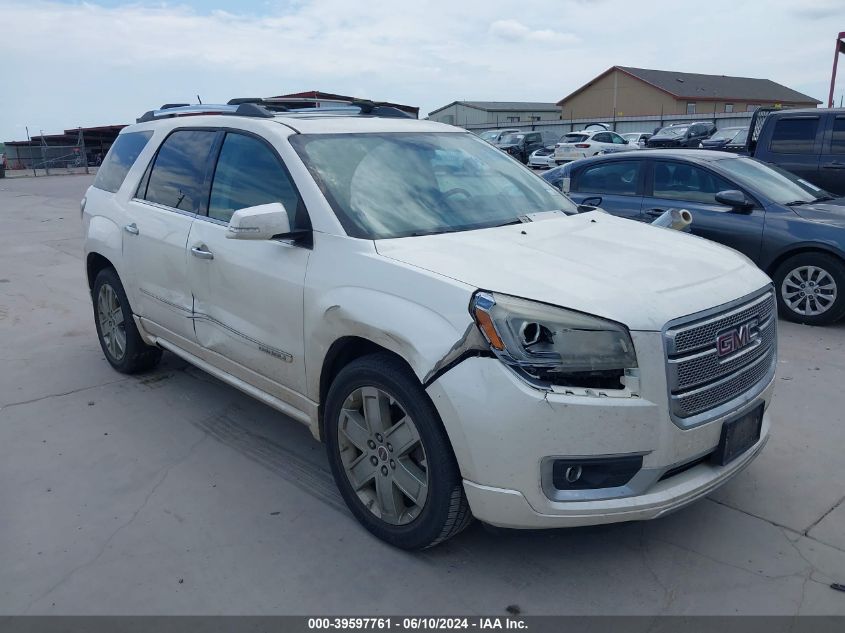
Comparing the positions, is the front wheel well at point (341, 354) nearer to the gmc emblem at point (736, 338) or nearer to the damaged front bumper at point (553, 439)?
the damaged front bumper at point (553, 439)

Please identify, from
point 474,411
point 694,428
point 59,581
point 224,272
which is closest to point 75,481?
point 59,581

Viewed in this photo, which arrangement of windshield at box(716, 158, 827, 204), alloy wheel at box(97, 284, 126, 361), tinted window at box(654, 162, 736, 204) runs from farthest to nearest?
tinted window at box(654, 162, 736, 204) → windshield at box(716, 158, 827, 204) → alloy wheel at box(97, 284, 126, 361)

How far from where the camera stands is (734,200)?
6.66 metres

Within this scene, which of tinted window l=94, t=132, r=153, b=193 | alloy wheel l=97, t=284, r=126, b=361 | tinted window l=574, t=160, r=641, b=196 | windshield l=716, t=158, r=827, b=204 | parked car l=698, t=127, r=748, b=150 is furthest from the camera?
parked car l=698, t=127, r=748, b=150

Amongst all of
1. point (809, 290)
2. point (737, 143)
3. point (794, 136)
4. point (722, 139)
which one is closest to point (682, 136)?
point (722, 139)

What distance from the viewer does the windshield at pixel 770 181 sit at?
690 centimetres

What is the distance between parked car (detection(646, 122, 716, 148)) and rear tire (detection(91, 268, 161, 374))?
81.0 feet

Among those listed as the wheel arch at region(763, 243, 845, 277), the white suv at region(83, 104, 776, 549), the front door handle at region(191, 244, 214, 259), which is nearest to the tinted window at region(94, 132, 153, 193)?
the white suv at region(83, 104, 776, 549)

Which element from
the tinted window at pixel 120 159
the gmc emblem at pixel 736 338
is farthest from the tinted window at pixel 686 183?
the tinted window at pixel 120 159

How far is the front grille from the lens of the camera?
2629 mm

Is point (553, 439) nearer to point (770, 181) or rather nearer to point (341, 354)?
point (341, 354)

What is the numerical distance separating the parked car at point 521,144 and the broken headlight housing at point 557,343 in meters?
28.9

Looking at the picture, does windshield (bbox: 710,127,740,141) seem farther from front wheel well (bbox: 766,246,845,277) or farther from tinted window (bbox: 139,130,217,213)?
tinted window (bbox: 139,130,217,213)

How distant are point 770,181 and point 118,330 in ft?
20.4
